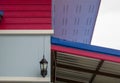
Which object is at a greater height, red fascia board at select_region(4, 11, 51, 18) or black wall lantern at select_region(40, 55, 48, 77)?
red fascia board at select_region(4, 11, 51, 18)

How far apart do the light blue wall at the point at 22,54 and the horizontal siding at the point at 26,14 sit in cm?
21

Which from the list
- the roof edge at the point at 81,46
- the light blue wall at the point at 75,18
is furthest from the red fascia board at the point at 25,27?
the light blue wall at the point at 75,18

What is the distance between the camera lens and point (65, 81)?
838 centimetres

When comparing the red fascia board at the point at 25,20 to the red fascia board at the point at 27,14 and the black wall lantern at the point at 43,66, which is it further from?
the black wall lantern at the point at 43,66

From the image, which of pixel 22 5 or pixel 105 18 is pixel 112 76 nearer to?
pixel 22 5

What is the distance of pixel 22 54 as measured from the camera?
494 centimetres

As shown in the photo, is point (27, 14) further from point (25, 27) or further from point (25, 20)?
point (25, 27)

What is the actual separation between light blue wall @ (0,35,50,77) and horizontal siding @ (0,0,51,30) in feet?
0.70

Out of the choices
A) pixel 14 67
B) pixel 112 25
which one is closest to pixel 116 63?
pixel 14 67

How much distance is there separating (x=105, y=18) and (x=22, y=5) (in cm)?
505

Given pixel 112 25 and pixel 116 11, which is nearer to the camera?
pixel 116 11

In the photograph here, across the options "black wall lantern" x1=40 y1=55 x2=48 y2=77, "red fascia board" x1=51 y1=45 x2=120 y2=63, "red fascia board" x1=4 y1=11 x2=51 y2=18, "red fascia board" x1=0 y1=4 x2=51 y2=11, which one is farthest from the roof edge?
"black wall lantern" x1=40 y1=55 x2=48 y2=77

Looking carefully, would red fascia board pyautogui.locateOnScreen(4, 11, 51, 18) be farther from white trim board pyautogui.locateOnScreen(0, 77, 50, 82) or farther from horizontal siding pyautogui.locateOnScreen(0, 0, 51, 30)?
white trim board pyautogui.locateOnScreen(0, 77, 50, 82)

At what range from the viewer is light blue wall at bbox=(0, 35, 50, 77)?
4.86 m
